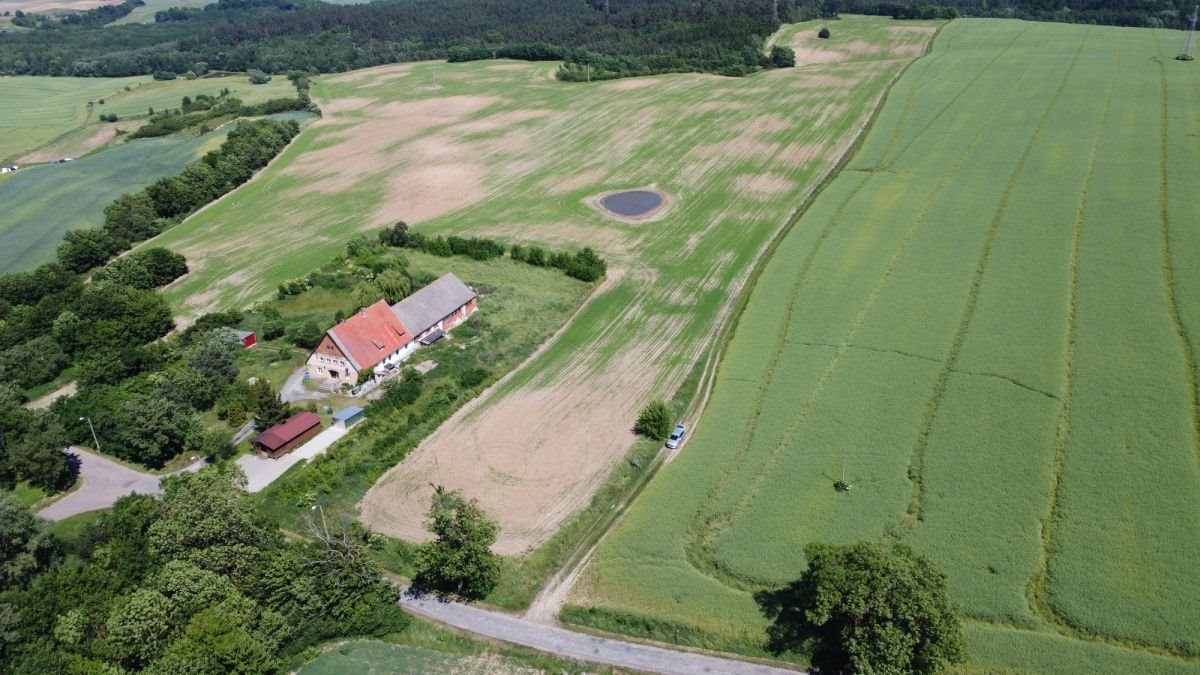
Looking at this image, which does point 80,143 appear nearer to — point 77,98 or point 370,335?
point 77,98

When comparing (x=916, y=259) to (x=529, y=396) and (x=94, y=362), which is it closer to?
(x=529, y=396)

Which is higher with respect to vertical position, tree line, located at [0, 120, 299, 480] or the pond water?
tree line, located at [0, 120, 299, 480]

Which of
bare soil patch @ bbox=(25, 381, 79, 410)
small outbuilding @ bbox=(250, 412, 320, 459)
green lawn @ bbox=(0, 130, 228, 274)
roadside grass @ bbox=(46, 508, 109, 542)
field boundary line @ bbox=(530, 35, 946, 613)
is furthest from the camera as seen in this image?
green lawn @ bbox=(0, 130, 228, 274)

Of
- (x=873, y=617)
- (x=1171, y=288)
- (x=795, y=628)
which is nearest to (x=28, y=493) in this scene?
(x=795, y=628)

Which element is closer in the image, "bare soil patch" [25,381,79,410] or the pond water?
"bare soil patch" [25,381,79,410]

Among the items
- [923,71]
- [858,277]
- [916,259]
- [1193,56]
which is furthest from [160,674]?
[1193,56]

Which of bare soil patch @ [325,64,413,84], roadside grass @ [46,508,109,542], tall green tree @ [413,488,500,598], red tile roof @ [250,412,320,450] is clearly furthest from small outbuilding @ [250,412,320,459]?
bare soil patch @ [325,64,413,84]

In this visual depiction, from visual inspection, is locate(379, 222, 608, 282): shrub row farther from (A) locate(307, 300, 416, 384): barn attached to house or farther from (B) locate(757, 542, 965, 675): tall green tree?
(B) locate(757, 542, 965, 675): tall green tree
